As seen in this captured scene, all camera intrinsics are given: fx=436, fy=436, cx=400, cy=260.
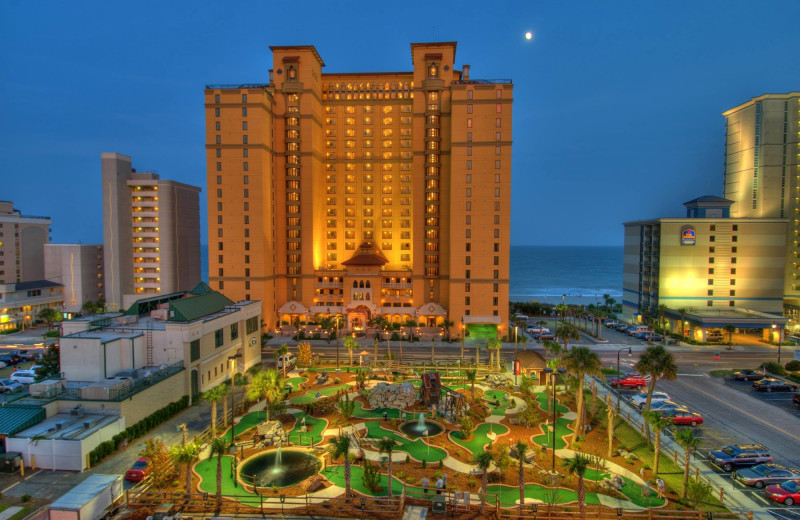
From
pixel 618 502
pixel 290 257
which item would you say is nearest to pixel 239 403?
pixel 618 502

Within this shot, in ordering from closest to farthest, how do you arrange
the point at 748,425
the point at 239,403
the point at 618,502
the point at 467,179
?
the point at 618,502 → the point at 748,425 → the point at 239,403 → the point at 467,179

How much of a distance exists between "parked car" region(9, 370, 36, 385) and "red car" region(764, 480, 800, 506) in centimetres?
6471

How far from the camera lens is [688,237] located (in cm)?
7406

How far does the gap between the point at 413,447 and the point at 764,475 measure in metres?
22.2

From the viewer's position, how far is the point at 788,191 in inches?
3115

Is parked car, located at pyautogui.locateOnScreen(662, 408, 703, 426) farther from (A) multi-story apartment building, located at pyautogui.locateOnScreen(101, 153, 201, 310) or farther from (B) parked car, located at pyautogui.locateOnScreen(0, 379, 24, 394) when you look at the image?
(A) multi-story apartment building, located at pyautogui.locateOnScreen(101, 153, 201, 310)

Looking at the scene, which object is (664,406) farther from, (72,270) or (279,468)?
(72,270)

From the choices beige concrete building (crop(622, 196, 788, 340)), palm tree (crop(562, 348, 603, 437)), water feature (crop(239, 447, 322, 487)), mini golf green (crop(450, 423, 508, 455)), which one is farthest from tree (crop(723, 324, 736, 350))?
water feature (crop(239, 447, 322, 487))

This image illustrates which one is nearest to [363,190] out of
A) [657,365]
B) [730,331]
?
[657,365]

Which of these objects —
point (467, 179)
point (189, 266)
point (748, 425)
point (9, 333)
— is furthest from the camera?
point (189, 266)

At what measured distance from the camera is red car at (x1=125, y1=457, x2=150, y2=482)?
26.7 meters

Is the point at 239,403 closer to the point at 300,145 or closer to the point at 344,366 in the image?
the point at 344,366

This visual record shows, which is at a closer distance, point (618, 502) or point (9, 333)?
point (618, 502)

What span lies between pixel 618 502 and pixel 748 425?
19829 millimetres
